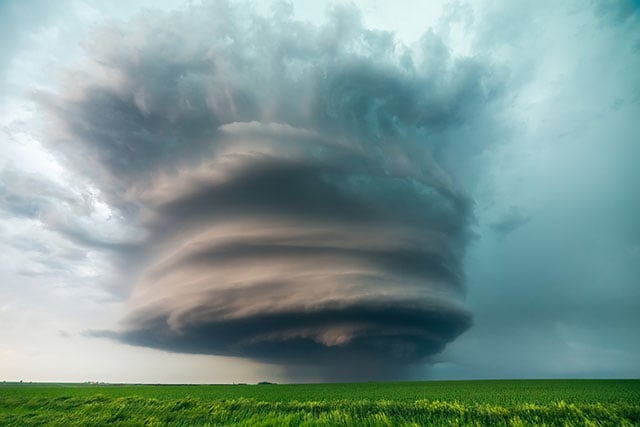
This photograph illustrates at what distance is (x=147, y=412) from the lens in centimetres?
2292

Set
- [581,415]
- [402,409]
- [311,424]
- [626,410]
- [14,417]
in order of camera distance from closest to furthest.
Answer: [311,424] → [581,415] → [626,410] → [402,409] → [14,417]

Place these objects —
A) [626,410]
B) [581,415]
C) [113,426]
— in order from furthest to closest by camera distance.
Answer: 1. [626,410]
2. [113,426]
3. [581,415]

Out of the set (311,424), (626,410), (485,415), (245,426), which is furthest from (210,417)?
(626,410)

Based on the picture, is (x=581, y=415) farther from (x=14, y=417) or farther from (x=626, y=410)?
(x=14, y=417)

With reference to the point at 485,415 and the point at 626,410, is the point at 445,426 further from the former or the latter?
the point at 626,410

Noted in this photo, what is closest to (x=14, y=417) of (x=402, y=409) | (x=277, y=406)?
(x=277, y=406)

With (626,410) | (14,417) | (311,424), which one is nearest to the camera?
(311,424)

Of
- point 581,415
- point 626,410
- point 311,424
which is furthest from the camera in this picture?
point 626,410

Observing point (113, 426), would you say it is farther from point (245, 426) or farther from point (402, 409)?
point (402, 409)

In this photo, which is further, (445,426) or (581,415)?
(581,415)

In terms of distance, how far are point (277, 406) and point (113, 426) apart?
35.1 ft

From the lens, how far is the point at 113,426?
1845 cm

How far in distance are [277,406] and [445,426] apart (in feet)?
45.9

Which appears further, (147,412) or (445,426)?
(147,412)
